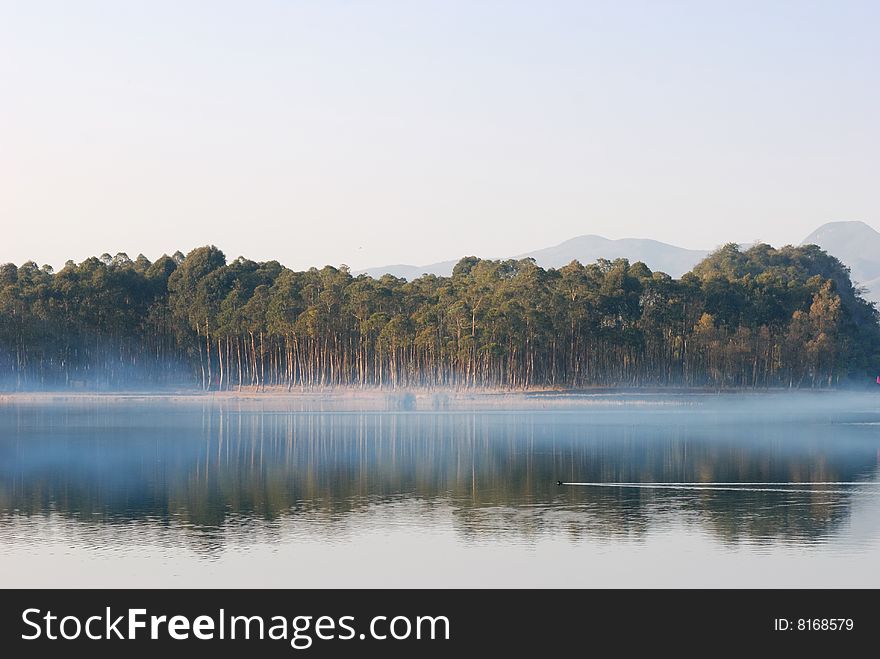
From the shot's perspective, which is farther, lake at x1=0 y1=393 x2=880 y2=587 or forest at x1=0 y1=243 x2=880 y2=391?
forest at x1=0 y1=243 x2=880 y2=391

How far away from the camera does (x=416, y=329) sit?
104 m

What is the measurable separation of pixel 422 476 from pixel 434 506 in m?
7.09

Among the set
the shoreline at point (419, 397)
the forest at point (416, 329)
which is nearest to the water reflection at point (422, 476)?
the shoreline at point (419, 397)

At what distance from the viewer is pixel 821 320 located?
114 meters

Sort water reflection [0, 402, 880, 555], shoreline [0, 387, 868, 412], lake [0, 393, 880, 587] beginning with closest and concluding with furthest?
1. lake [0, 393, 880, 587]
2. water reflection [0, 402, 880, 555]
3. shoreline [0, 387, 868, 412]

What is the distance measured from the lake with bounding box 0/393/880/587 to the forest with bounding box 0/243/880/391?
40.0m

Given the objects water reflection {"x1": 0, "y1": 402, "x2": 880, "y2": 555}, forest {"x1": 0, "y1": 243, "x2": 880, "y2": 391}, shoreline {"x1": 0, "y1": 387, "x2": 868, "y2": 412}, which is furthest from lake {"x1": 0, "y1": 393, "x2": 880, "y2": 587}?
forest {"x1": 0, "y1": 243, "x2": 880, "y2": 391}

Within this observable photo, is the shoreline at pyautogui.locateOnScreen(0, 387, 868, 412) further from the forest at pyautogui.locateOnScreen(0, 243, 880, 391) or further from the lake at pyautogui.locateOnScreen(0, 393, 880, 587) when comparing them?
the lake at pyautogui.locateOnScreen(0, 393, 880, 587)

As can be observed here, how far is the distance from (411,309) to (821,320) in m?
36.6

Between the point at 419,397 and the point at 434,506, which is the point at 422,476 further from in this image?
the point at 419,397

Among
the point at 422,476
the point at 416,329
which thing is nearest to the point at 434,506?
the point at 422,476

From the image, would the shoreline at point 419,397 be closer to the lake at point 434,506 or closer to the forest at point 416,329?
the forest at point 416,329

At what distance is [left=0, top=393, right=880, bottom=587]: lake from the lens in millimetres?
22641
